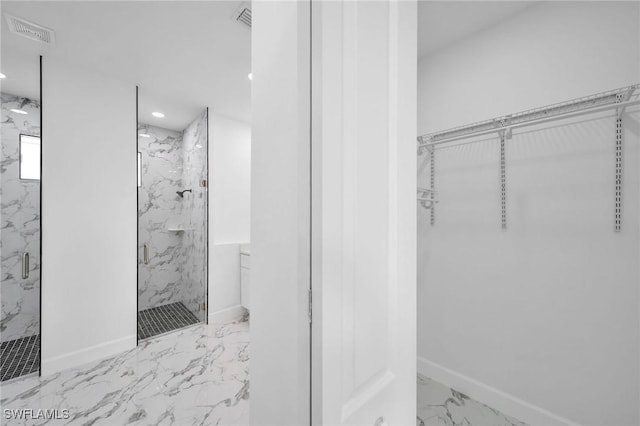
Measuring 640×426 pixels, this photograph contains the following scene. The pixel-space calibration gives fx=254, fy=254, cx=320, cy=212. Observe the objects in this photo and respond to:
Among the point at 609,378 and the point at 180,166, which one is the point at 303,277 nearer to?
the point at 609,378

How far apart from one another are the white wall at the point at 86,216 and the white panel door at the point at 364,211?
2.55m

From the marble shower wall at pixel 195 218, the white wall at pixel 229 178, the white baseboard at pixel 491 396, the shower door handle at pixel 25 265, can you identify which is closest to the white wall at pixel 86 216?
the shower door handle at pixel 25 265

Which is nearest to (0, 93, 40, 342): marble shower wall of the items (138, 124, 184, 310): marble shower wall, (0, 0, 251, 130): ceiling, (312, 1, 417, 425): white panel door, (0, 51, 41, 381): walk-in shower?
(0, 51, 41, 381): walk-in shower

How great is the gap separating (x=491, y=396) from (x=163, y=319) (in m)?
3.08

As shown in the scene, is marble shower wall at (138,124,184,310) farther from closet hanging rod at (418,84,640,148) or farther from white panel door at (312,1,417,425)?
white panel door at (312,1,417,425)

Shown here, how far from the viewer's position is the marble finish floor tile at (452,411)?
151 centimetres

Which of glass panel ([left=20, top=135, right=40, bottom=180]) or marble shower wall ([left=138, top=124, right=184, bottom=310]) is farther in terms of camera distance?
marble shower wall ([left=138, top=124, right=184, bottom=310])

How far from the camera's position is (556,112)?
1438 mm

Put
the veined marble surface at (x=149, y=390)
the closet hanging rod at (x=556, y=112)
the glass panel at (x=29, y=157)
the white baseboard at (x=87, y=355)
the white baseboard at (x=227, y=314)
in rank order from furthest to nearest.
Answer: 1. the white baseboard at (x=227, y=314)
2. the white baseboard at (x=87, y=355)
3. the glass panel at (x=29, y=157)
4. the veined marble surface at (x=149, y=390)
5. the closet hanging rod at (x=556, y=112)

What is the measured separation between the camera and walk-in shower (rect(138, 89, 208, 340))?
2732 millimetres

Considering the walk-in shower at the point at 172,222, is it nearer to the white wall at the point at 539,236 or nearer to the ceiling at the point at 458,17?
the ceiling at the point at 458,17

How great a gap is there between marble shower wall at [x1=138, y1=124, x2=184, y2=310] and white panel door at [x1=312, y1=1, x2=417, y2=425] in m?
2.80

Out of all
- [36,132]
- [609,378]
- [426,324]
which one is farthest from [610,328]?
[36,132]

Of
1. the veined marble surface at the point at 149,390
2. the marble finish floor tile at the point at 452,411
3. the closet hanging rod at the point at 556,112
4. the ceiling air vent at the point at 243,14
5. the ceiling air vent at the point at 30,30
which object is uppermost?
the ceiling air vent at the point at 243,14
